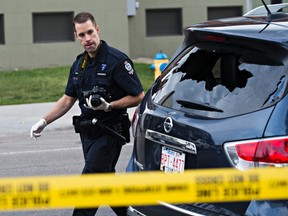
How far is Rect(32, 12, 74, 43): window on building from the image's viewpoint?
71.1 ft

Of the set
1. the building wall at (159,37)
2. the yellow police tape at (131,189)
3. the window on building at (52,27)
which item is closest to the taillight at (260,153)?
the yellow police tape at (131,189)

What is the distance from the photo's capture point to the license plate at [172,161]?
4.24 meters

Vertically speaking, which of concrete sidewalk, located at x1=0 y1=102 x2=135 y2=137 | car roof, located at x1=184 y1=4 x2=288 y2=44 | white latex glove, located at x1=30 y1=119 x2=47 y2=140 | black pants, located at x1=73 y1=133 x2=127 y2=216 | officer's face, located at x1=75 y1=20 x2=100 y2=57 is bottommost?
concrete sidewalk, located at x1=0 y1=102 x2=135 y2=137

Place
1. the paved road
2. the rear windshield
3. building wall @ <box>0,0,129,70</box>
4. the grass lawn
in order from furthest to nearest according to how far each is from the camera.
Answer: building wall @ <box>0,0,129,70</box>
the grass lawn
the paved road
the rear windshield

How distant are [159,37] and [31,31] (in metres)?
4.64

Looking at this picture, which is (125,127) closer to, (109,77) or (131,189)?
(109,77)

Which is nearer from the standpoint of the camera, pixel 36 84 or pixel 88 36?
pixel 88 36

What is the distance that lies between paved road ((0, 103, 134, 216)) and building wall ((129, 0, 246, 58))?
928 cm

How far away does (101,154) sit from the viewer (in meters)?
5.45

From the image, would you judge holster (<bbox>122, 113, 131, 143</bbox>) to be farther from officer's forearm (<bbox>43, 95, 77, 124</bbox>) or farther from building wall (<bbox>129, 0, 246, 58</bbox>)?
building wall (<bbox>129, 0, 246, 58</bbox>)

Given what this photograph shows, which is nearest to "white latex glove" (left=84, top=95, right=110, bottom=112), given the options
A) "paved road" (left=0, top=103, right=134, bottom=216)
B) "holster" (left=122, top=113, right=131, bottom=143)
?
"holster" (left=122, top=113, right=131, bottom=143)

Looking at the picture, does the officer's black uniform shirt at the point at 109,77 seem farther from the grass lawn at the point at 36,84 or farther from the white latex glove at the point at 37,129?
the grass lawn at the point at 36,84

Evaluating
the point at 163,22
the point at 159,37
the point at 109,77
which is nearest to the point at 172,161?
the point at 109,77

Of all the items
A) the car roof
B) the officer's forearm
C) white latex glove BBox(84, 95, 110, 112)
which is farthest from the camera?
the officer's forearm
